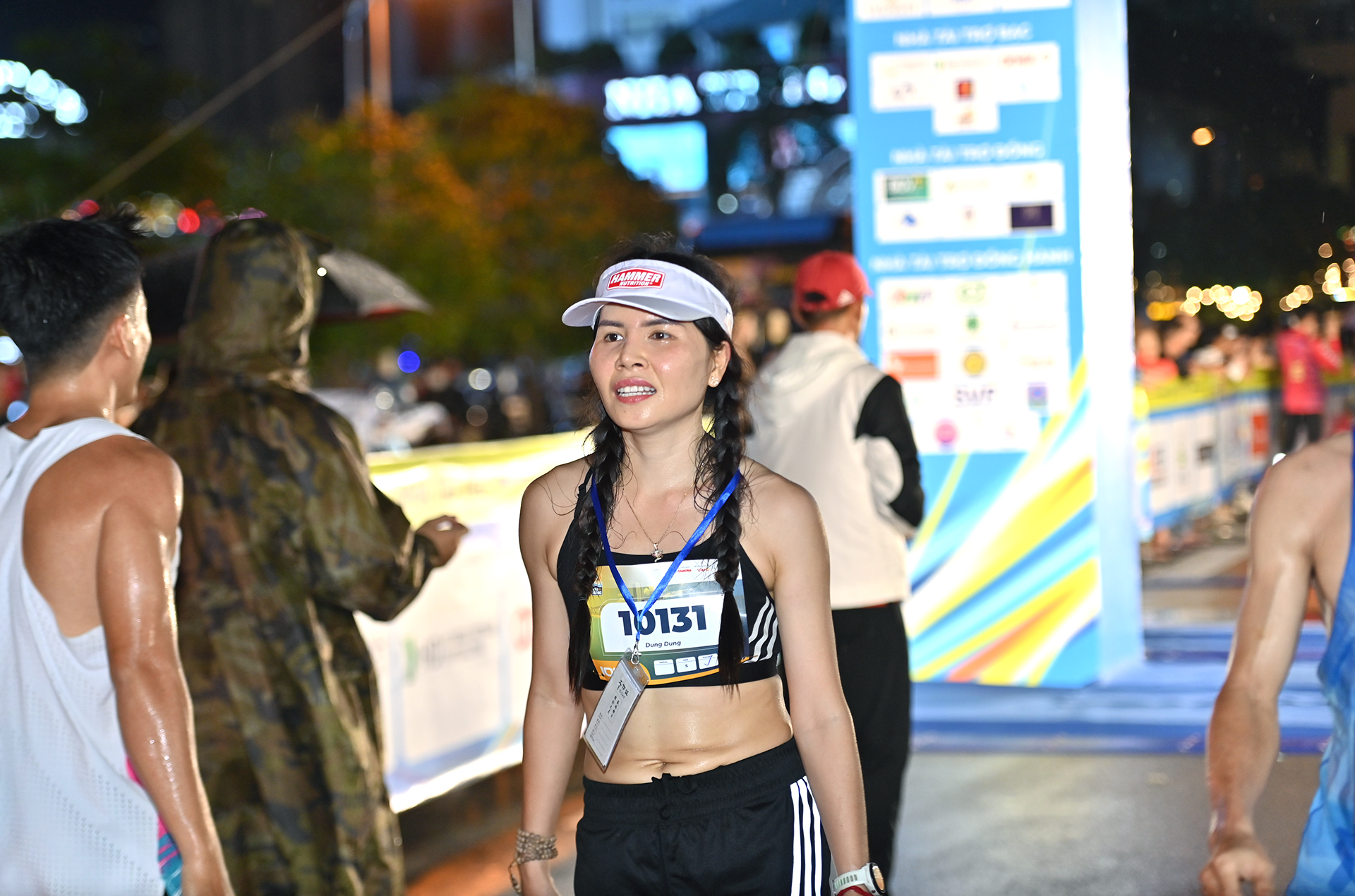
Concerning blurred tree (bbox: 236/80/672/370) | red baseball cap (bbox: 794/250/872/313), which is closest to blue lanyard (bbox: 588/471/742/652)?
red baseball cap (bbox: 794/250/872/313)

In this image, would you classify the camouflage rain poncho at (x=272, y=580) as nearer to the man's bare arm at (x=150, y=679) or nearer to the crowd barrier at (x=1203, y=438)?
the man's bare arm at (x=150, y=679)

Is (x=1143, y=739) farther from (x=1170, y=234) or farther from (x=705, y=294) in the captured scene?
(x=1170, y=234)

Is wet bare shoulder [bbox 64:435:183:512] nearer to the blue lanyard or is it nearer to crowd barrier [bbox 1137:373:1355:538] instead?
the blue lanyard

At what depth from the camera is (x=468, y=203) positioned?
116ft

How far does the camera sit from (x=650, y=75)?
8425 centimetres

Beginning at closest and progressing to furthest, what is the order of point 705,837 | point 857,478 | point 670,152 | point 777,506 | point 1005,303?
point 705,837
point 777,506
point 857,478
point 1005,303
point 670,152

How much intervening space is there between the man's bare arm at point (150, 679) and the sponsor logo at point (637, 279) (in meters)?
0.92

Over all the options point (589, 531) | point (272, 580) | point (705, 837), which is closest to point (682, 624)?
point (589, 531)

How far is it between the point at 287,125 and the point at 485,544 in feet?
109

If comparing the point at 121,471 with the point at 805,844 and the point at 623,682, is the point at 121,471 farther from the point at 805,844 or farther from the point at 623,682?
the point at 805,844

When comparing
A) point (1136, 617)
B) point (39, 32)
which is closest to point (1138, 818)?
point (1136, 617)

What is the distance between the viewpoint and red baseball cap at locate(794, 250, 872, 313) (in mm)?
4906

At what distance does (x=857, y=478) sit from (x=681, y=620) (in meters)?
2.41

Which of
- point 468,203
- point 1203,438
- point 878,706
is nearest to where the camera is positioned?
point 878,706
